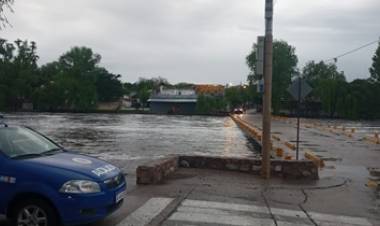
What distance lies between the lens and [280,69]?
103312mm

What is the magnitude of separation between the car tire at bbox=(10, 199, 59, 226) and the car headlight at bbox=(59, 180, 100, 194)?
12.7 inches

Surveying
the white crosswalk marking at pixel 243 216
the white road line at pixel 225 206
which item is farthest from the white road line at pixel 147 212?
the white road line at pixel 225 206

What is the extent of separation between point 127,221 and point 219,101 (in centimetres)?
9948

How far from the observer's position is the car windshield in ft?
25.2

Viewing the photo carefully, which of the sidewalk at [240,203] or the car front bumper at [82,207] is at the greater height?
the car front bumper at [82,207]

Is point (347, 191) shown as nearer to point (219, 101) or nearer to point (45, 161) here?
point (45, 161)

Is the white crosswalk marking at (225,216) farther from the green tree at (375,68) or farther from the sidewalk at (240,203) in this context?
the green tree at (375,68)

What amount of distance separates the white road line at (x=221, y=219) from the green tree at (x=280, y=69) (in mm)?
91163

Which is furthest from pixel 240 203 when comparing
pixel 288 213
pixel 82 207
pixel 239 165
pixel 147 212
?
pixel 239 165

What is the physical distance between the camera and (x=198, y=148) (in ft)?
83.5

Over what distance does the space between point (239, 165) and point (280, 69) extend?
9086 centimetres

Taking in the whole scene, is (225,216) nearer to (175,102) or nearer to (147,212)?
(147,212)

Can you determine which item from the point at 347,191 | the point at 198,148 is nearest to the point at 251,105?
the point at 198,148

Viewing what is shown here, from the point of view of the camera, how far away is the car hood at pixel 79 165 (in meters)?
7.24
